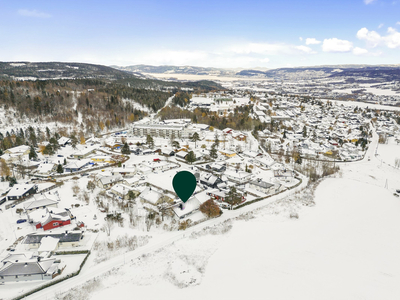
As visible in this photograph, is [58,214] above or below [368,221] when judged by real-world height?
above

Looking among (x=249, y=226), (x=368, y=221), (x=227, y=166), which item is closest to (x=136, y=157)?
(x=227, y=166)

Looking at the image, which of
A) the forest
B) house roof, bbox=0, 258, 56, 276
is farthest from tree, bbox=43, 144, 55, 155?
house roof, bbox=0, 258, 56, 276

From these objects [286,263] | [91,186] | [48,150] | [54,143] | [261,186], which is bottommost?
[286,263]

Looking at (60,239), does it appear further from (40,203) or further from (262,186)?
(262,186)

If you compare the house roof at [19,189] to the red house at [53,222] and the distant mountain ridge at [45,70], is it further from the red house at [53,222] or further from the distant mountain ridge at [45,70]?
the distant mountain ridge at [45,70]

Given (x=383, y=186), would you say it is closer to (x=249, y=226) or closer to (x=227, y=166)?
(x=227, y=166)

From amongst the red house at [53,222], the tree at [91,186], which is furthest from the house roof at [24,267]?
the tree at [91,186]

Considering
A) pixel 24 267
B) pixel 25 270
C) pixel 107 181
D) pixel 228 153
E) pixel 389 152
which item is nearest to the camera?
pixel 25 270

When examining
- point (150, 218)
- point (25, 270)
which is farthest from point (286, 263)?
point (25, 270)
